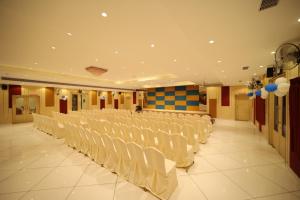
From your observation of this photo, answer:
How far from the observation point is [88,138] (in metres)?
4.05

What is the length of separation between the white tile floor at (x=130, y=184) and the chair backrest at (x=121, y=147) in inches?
21.9

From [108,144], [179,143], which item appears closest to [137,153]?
[108,144]

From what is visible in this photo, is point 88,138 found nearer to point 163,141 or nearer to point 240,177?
point 163,141

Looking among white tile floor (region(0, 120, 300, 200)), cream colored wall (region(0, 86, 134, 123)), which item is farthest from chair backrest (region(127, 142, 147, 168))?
cream colored wall (region(0, 86, 134, 123))

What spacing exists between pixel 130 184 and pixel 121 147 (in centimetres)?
80

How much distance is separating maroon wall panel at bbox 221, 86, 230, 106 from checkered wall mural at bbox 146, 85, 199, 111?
2455 mm

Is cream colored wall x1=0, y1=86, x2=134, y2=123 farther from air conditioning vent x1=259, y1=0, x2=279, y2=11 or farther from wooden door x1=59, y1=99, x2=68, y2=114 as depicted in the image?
air conditioning vent x1=259, y1=0, x2=279, y2=11

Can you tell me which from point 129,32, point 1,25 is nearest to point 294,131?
point 129,32

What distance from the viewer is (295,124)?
3.32 meters

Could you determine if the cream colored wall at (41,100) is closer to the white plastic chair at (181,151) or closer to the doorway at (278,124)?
the white plastic chair at (181,151)

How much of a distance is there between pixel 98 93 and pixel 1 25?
14.7 m

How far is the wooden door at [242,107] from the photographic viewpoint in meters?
11.9

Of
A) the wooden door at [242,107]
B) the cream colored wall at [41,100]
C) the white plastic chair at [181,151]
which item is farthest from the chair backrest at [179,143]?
the cream colored wall at [41,100]

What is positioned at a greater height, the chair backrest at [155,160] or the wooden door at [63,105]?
the wooden door at [63,105]
